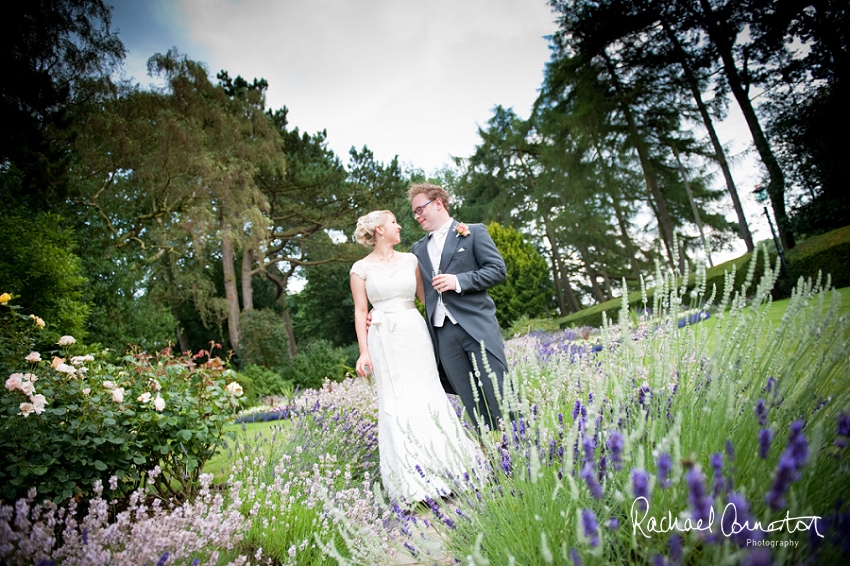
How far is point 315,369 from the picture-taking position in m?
14.1

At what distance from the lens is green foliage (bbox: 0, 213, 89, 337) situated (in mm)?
6578

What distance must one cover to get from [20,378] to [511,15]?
20.6 ft

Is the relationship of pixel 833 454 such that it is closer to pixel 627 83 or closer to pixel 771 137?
pixel 627 83

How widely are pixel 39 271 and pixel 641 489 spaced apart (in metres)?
8.47

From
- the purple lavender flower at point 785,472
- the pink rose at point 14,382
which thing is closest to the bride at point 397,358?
the pink rose at point 14,382

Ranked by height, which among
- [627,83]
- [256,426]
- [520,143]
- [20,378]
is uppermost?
[520,143]

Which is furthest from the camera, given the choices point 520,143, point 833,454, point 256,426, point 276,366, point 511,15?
point 520,143

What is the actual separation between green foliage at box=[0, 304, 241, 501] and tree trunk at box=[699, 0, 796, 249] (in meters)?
14.6

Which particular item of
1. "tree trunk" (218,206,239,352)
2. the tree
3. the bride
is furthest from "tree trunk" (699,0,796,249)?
"tree trunk" (218,206,239,352)

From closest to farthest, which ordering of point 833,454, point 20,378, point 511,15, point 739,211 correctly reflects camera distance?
1. point 833,454
2. point 20,378
3. point 511,15
4. point 739,211

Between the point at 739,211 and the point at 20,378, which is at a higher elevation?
the point at 739,211

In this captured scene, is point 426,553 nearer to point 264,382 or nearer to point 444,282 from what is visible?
point 444,282

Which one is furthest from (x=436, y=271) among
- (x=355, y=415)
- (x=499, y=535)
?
(x=499, y=535)

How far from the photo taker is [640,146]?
1520 centimetres
